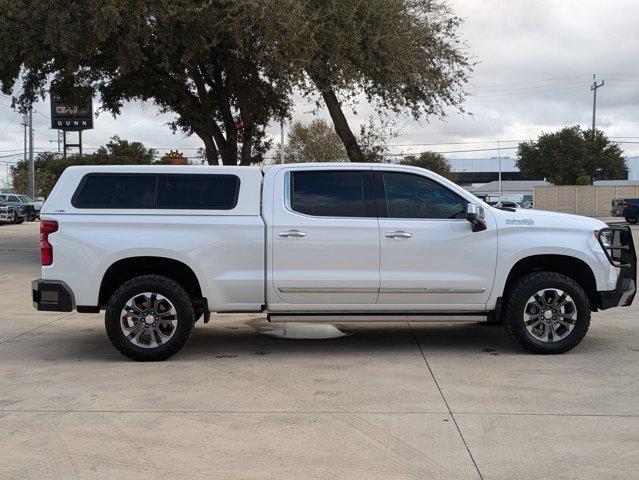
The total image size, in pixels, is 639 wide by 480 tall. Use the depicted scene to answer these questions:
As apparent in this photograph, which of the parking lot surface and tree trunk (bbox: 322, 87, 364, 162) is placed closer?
the parking lot surface

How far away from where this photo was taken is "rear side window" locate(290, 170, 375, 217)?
7.04 metres

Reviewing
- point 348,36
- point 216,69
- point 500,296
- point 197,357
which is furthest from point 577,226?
point 216,69

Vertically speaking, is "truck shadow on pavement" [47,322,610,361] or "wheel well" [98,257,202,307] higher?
"wheel well" [98,257,202,307]

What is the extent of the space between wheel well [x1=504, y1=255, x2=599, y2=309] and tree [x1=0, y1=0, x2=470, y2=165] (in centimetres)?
902

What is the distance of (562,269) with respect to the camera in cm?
735

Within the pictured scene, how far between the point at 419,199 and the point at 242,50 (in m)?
10.3

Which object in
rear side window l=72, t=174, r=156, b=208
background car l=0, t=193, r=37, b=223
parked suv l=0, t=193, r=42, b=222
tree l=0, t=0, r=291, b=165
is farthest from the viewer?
parked suv l=0, t=193, r=42, b=222

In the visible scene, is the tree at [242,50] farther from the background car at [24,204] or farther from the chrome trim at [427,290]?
the background car at [24,204]

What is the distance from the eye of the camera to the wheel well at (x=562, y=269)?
7191 millimetres

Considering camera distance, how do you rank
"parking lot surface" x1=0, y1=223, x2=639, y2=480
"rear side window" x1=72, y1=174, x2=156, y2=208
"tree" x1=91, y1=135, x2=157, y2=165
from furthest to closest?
"tree" x1=91, y1=135, x2=157, y2=165, "rear side window" x1=72, y1=174, x2=156, y2=208, "parking lot surface" x1=0, y1=223, x2=639, y2=480

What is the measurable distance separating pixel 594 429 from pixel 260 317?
5490mm

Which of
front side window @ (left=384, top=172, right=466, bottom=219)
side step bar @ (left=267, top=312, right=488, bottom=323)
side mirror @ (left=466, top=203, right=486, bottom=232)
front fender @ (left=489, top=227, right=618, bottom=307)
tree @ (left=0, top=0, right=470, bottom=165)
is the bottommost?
side step bar @ (left=267, top=312, right=488, bottom=323)

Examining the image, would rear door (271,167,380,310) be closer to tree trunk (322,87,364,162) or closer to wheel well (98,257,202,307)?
wheel well (98,257,202,307)

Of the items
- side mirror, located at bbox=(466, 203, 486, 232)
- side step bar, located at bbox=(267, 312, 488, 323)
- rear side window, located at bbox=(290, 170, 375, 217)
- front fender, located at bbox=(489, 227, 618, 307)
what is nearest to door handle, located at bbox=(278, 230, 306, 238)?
rear side window, located at bbox=(290, 170, 375, 217)
